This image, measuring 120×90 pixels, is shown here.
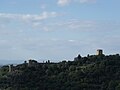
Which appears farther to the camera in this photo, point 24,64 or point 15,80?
point 24,64

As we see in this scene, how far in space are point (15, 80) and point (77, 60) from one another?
31.5 ft

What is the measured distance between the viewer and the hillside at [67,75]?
49.4m

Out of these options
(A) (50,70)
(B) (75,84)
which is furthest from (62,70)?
(B) (75,84)

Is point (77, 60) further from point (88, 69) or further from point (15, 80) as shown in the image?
point (15, 80)

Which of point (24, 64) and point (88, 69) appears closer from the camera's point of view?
point (88, 69)

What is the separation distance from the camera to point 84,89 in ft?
159

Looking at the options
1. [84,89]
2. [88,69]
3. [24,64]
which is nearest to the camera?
[84,89]

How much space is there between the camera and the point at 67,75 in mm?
52625

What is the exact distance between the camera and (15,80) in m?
50.6

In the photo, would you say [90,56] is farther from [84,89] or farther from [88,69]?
[84,89]

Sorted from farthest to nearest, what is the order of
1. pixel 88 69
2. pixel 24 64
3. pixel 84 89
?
pixel 24 64, pixel 88 69, pixel 84 89

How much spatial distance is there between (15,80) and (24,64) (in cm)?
668

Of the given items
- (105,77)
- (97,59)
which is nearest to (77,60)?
(97,59)

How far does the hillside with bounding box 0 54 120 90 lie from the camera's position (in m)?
49.4
